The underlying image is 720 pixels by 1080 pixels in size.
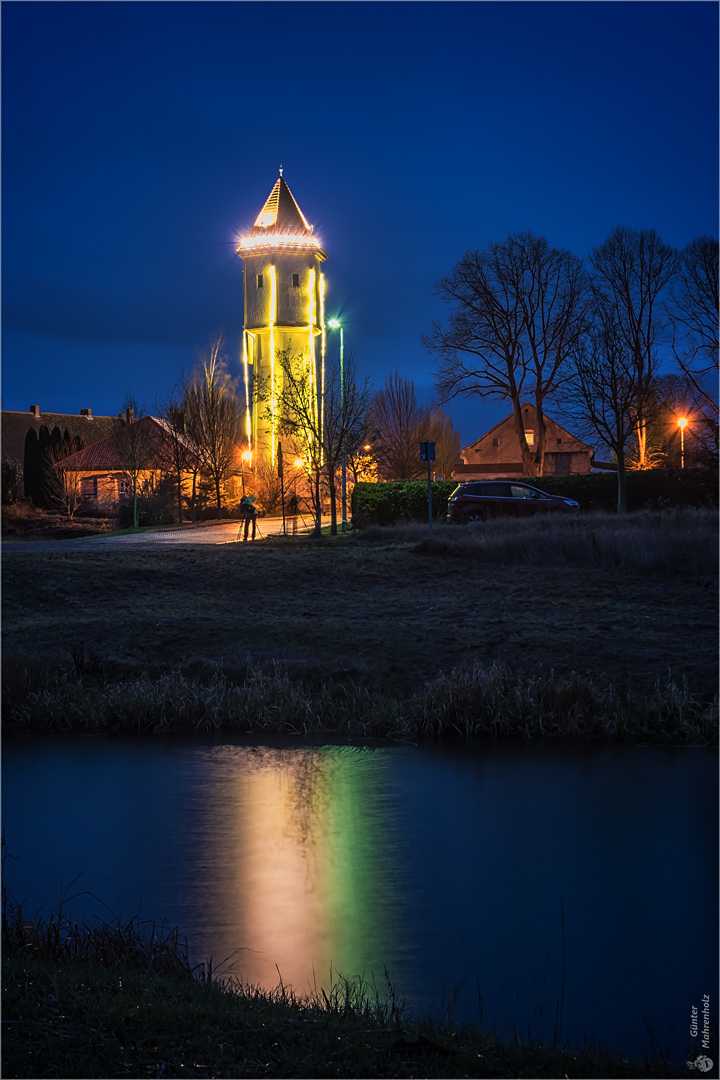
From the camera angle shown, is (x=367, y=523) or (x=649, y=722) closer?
(x=649, y=722)

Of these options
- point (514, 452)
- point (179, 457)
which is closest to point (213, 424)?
point (179, 457)

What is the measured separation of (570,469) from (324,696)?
60049 mm

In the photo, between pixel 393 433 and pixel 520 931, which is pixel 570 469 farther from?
pixel 520 931

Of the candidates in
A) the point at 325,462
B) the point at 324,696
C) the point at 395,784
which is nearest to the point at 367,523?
the point at 325,462

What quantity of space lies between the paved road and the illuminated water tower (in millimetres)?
22479

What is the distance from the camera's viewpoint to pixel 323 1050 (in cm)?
468

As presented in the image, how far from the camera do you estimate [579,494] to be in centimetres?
3784

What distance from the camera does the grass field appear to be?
1465 centimetres

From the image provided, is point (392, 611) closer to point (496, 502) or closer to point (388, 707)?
point (388, 707)

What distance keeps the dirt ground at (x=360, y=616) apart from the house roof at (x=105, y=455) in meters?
31.8

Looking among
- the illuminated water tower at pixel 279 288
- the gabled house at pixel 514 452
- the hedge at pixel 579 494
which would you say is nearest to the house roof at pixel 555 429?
the gabled house at pixel 514 452

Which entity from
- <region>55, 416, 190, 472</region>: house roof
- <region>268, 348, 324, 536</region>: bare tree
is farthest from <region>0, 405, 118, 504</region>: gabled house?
<region>268, 348, 324, 536</region>: bare tree

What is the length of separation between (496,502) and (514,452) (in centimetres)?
4649

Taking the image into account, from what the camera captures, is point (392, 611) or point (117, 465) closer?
point (392, 611)
